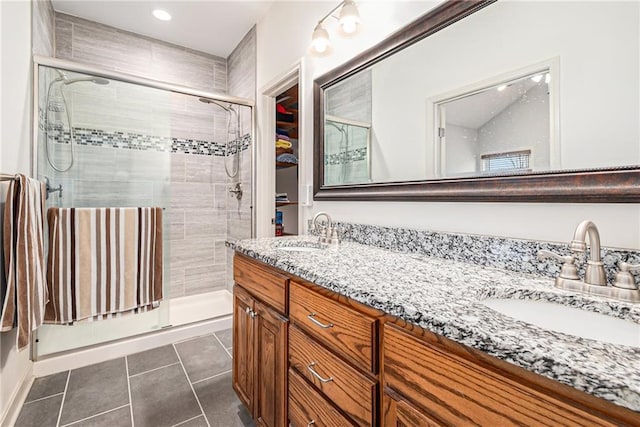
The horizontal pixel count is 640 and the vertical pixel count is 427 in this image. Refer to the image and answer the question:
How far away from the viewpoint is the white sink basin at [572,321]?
595 millimetres

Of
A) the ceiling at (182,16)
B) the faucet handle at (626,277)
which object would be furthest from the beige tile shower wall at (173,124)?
the faucet handle at (626,277)

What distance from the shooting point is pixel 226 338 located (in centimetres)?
231

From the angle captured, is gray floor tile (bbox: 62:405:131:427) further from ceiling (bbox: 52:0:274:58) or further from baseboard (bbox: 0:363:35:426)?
ceiling (bbox: 52:0:274:58)

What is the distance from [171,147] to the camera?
2.77 metres

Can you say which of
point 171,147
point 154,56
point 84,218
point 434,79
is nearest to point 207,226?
point 171,147

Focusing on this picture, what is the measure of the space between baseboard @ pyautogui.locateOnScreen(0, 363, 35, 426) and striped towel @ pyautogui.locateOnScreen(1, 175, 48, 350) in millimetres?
365

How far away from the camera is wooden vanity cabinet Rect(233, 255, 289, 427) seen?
1.06 meters

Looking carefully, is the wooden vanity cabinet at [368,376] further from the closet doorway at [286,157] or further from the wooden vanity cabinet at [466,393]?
the closet doorway at [286,157]

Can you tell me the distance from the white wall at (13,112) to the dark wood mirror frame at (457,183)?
154cm

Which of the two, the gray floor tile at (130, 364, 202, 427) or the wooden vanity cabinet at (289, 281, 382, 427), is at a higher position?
the wooden vanity cabinet at (289, 281, 382, 427)

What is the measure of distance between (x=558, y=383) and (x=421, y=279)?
405 mm

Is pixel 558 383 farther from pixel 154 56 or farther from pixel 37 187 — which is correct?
pixel 154 56

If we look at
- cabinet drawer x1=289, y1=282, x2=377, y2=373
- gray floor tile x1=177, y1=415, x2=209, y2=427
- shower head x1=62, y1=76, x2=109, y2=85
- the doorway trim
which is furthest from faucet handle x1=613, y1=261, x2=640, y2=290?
shower head x1=62, y1=76, x2=109, y2=85

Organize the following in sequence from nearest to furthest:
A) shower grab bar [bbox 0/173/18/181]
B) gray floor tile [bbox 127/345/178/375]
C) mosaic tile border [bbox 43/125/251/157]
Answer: shower grab bar [bbox 0/173/18/181]
gray floor tile [bbox 127/345/178/375]
mosaic tile border [bbox 43/125/251/157]
